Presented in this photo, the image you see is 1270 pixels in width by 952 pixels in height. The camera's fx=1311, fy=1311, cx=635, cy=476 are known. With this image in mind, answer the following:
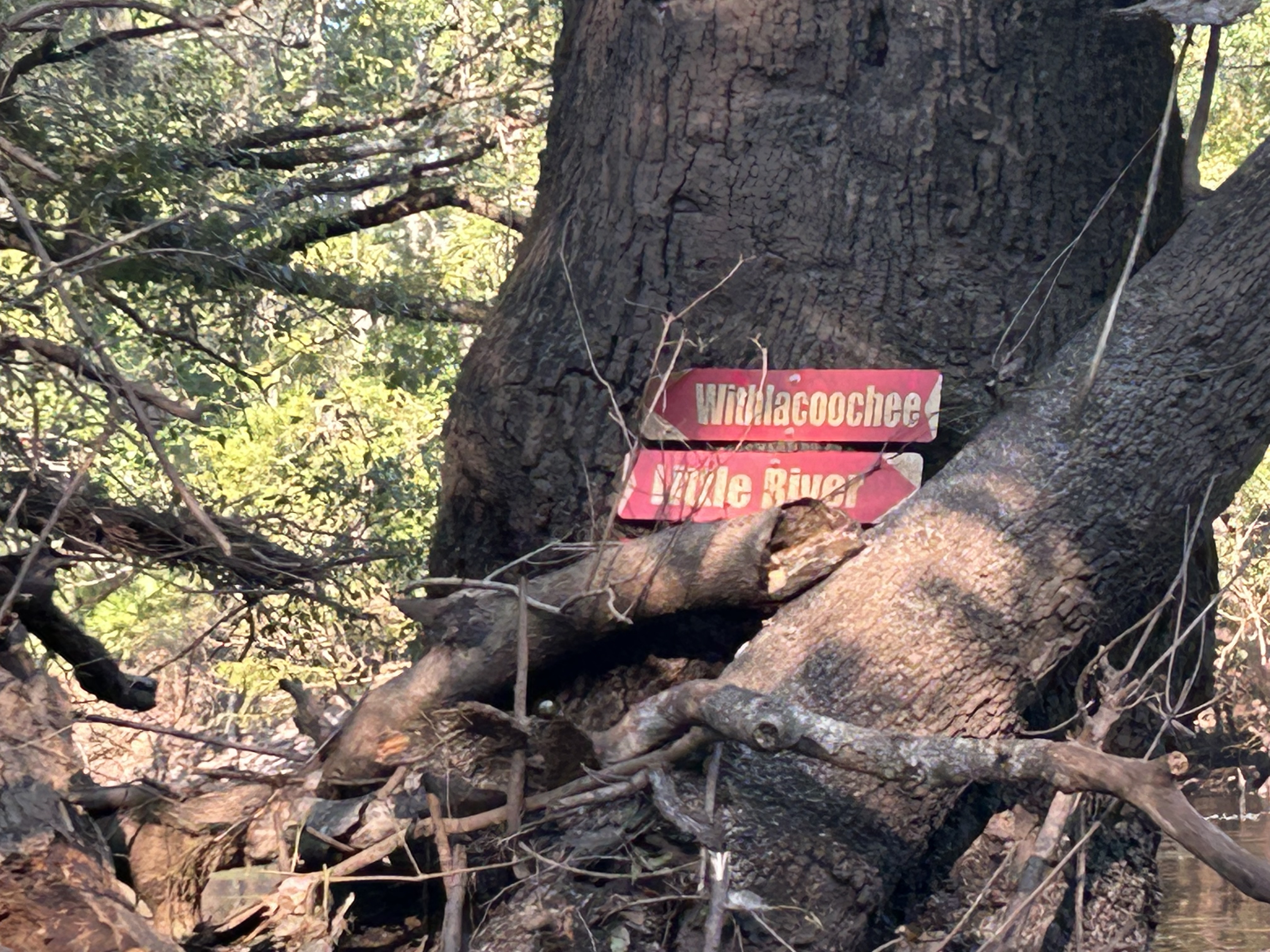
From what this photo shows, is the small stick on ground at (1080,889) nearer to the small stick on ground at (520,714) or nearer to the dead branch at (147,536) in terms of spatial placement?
the small stick on ground at (520,714)

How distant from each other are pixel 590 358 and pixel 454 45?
227 inches

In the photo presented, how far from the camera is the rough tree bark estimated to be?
275cm

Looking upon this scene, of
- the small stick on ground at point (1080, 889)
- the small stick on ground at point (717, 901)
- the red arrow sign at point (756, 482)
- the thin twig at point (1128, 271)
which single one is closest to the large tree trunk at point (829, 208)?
the red arrow sign at point (756, 482)

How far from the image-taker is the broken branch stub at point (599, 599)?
288cm

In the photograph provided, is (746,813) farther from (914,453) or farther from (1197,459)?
(1197,459)

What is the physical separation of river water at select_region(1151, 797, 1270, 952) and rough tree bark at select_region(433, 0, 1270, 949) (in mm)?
1948

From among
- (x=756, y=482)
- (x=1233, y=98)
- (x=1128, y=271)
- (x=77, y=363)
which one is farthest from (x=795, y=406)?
(x=1233, y=98)

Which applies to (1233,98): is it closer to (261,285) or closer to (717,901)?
(261,285)

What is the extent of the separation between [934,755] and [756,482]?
1067 millimetres

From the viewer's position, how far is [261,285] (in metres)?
5.71

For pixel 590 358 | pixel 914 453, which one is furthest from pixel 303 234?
pixel 914 453

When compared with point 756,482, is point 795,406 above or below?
above

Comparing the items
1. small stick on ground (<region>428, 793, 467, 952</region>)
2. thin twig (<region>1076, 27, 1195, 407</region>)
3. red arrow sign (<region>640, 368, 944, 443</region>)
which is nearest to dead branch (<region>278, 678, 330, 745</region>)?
small stick on ground (<region>428, 793, 467, 952</region>)

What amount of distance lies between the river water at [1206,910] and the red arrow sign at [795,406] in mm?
2101
